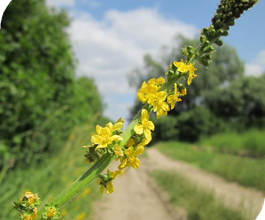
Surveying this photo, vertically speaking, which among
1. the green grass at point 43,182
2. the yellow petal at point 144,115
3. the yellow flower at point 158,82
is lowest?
the green grass at point 43,182

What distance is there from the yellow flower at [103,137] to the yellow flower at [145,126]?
6 cm

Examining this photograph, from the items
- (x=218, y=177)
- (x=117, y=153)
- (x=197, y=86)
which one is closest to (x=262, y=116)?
(x=197, y=86)

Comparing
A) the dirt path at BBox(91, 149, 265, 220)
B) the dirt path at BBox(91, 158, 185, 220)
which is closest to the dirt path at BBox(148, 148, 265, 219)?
the dirt path at BBox(91, 149, 265, 220)

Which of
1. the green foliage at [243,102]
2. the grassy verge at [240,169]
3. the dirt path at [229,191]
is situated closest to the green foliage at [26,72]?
the dirt path at [229,191]

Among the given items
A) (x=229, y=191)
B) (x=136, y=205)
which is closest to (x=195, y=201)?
(x=136, y=205)

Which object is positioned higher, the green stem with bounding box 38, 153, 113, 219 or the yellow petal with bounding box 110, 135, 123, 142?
the yellow petal with bounding box 110, 135, 123, 142

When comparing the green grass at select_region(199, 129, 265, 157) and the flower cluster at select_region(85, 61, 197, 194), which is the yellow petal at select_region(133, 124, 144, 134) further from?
the green grass at select_region(199, 129, 265, 157)

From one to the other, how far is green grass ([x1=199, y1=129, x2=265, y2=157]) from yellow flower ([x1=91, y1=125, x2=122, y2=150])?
610 inches

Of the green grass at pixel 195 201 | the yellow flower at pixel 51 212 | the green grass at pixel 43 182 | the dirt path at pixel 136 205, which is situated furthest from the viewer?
the dirt path at pixel 136 205

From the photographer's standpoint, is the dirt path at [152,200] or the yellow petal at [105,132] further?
the dirt path at [152,200]

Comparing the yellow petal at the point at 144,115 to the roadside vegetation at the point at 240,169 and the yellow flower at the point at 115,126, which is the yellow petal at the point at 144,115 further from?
the roadside vegetation at the point at 240,169

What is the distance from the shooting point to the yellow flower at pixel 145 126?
80cm

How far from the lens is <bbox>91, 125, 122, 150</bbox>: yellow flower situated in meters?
0.81

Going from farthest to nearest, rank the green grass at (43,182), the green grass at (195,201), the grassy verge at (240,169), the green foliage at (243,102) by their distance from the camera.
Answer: the green foliage at (243,102), the grassy verge at (240,169), the green grass at (195,201), the green grass at (43,182)
